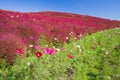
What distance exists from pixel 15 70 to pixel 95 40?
248 inches

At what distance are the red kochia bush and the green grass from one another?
210 millimetres

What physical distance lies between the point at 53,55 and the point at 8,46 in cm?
124

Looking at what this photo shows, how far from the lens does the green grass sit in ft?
26.7

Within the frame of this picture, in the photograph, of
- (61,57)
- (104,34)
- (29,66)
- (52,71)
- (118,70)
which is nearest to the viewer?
(29,66)

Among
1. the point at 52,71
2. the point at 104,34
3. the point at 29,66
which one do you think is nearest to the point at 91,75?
the point at 52,71

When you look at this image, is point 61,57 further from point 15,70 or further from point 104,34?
point 104,34

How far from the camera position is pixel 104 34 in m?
15.6

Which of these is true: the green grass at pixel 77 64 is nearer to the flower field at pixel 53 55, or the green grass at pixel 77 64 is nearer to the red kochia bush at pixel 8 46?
the flower field at pixel 53 55

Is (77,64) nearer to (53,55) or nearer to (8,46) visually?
(53,55)

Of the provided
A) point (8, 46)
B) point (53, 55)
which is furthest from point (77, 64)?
point (8, 46)

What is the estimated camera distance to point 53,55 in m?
9.80

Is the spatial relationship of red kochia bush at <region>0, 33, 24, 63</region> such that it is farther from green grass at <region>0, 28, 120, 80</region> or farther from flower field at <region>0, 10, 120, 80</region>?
green grass at <region>0, 28, 120, 80</region>

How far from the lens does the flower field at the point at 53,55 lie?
8.42 metres

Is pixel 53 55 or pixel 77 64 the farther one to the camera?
pixel 77 64
